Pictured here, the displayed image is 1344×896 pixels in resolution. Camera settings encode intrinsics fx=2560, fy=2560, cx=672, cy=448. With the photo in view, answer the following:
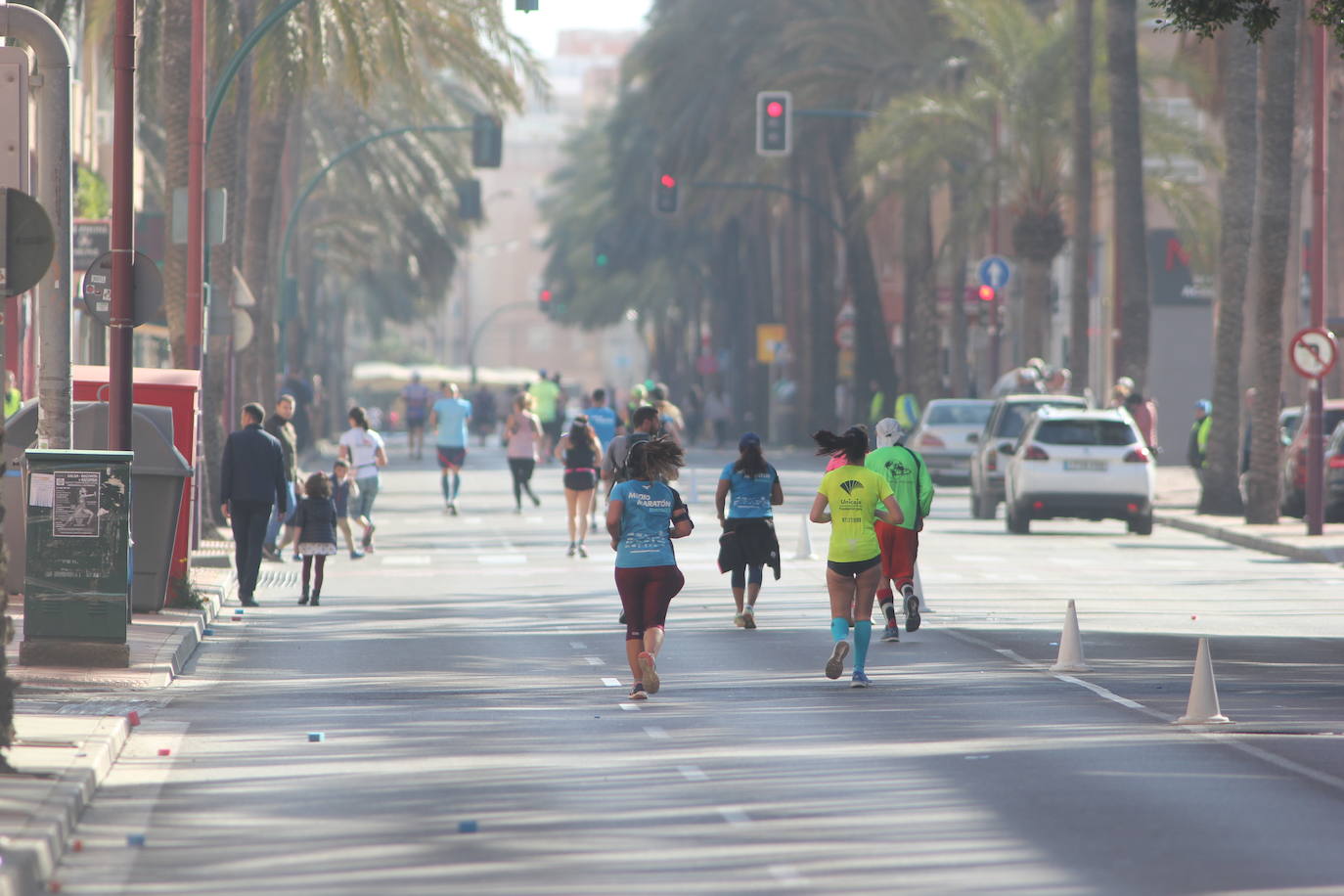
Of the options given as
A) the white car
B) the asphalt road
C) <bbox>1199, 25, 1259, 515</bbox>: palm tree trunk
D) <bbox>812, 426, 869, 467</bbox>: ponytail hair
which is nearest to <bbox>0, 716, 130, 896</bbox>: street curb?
the asphalt road

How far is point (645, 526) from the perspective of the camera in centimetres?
1464

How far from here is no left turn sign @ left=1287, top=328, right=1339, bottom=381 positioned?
1175 inches

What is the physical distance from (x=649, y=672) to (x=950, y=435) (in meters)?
28.9

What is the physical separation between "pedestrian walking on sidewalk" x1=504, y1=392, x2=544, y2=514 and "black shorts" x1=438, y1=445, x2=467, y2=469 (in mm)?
729

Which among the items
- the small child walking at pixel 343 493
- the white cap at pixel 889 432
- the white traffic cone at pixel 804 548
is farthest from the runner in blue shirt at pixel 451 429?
the white cap at pixel 889 432

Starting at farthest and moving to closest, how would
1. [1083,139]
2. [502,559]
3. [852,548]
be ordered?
[1083,139]
[502,559]
[852,548]

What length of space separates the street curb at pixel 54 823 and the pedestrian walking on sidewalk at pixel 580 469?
49.8ft

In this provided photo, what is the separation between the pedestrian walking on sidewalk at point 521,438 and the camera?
113 feet

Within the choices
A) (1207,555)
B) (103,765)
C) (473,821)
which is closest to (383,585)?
(1207,555)

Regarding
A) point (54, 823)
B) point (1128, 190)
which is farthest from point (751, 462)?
point (1128, 190)

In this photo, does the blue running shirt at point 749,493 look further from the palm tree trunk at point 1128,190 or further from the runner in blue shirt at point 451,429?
the palm tree trunk at point 1128,190

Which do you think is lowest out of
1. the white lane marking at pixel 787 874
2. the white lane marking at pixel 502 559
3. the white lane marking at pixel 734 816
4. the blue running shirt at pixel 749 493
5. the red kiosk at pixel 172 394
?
the white lane marking at pixel 502 559

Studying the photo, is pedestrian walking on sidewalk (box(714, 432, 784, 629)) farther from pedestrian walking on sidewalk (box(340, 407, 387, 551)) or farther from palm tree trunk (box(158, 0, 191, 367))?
palm tree trunk (box(158, 0, 191, 367))

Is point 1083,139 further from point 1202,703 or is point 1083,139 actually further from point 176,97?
point 1202,703
